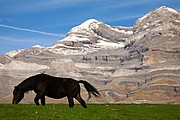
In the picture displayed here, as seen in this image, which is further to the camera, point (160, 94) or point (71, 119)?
point (160, 94)

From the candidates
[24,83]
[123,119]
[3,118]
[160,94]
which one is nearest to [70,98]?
[24,83]

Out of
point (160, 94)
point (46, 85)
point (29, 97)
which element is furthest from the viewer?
point (160, 94)

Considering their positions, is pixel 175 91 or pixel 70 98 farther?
pixel 175 91

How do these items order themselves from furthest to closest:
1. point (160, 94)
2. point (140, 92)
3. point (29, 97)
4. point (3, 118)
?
1. point (140, 92)
2. point (160, 94)
3. point (29, 97)
4. point (3, 118)

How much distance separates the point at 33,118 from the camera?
15.0 metres

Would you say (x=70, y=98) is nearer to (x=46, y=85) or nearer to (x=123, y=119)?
(x=46, y=85)

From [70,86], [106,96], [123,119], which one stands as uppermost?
[70,86]

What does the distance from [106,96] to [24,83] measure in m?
174

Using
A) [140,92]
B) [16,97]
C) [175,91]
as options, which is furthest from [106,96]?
[16,97]

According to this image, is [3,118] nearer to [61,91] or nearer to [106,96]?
[61,91]

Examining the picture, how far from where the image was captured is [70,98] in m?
21.0

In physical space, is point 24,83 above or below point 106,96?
above

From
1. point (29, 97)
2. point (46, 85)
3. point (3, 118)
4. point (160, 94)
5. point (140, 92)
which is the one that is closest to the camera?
point (3, 118)

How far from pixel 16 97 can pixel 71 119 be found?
7750 millimetres
